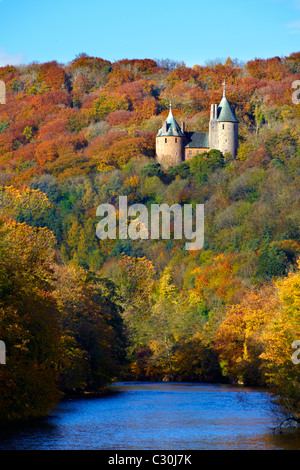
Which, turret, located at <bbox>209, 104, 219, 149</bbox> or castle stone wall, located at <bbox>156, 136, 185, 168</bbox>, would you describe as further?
castle stone wall, located at <bbox>156, 136, 185, 168</bbox>

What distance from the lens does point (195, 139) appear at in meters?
124

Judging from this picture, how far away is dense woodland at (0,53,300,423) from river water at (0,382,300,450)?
4.75 feet

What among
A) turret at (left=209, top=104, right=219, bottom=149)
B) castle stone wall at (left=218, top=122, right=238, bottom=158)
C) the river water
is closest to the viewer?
the river water

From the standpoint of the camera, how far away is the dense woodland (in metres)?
35.3

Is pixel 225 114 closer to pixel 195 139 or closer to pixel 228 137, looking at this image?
pixel 228 137

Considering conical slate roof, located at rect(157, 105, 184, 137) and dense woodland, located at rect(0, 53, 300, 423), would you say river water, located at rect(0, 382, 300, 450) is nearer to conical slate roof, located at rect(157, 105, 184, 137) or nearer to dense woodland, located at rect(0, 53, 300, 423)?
dense woodland, located at rect(0, 53, 300, 423)

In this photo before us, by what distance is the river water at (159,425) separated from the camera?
30219 mm

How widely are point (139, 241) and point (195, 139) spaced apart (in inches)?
947

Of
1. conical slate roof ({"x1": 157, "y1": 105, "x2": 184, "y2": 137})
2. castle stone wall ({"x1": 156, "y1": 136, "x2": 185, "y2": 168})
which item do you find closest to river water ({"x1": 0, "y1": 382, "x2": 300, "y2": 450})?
castle stone wall ({"x1": 156, "y1": 136, "x2": 185, "y2": 168})

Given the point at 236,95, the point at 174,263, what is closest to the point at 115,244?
the point at 174,263

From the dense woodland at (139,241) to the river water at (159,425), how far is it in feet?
4.75

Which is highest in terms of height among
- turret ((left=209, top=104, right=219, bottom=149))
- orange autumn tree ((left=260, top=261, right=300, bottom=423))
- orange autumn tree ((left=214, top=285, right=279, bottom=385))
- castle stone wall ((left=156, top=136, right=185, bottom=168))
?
turret ((left=209, top=104, right=219, bottom=149))

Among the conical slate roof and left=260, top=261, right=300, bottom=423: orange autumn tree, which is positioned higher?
the conical slate roof
